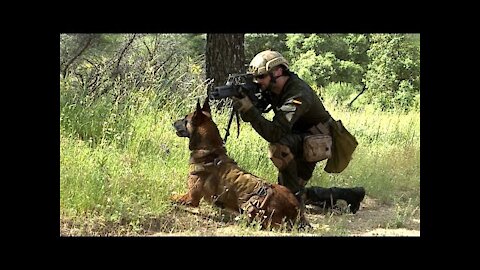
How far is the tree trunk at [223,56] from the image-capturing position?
9109 mm

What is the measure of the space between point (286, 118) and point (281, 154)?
382mm

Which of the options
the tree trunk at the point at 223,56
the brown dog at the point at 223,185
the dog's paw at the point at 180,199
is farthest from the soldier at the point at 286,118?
the tree trunk at the point at 223,56

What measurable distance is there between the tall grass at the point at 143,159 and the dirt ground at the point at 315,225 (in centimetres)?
22

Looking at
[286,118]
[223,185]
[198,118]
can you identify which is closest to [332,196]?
[286,118]

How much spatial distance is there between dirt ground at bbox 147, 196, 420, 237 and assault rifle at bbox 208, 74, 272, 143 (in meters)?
0.79

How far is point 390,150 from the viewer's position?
29.3 feet

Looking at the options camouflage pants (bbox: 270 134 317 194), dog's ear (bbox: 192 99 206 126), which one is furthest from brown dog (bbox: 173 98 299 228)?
camouflage pants (bbox: 270 134 317 194)

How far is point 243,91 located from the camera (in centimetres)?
571

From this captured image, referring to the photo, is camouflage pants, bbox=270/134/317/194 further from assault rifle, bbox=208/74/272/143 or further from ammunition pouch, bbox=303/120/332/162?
assault rifle, bbox=208/74/272/143

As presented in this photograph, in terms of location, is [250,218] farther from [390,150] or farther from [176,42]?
[176,42]

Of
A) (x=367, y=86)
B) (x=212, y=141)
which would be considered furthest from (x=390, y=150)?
(x=367, y=86)

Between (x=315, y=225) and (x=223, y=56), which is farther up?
(x=223, y=56)

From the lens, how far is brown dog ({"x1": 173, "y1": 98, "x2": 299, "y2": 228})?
5.40m

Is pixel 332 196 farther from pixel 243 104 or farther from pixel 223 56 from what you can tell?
pixel 223 56
